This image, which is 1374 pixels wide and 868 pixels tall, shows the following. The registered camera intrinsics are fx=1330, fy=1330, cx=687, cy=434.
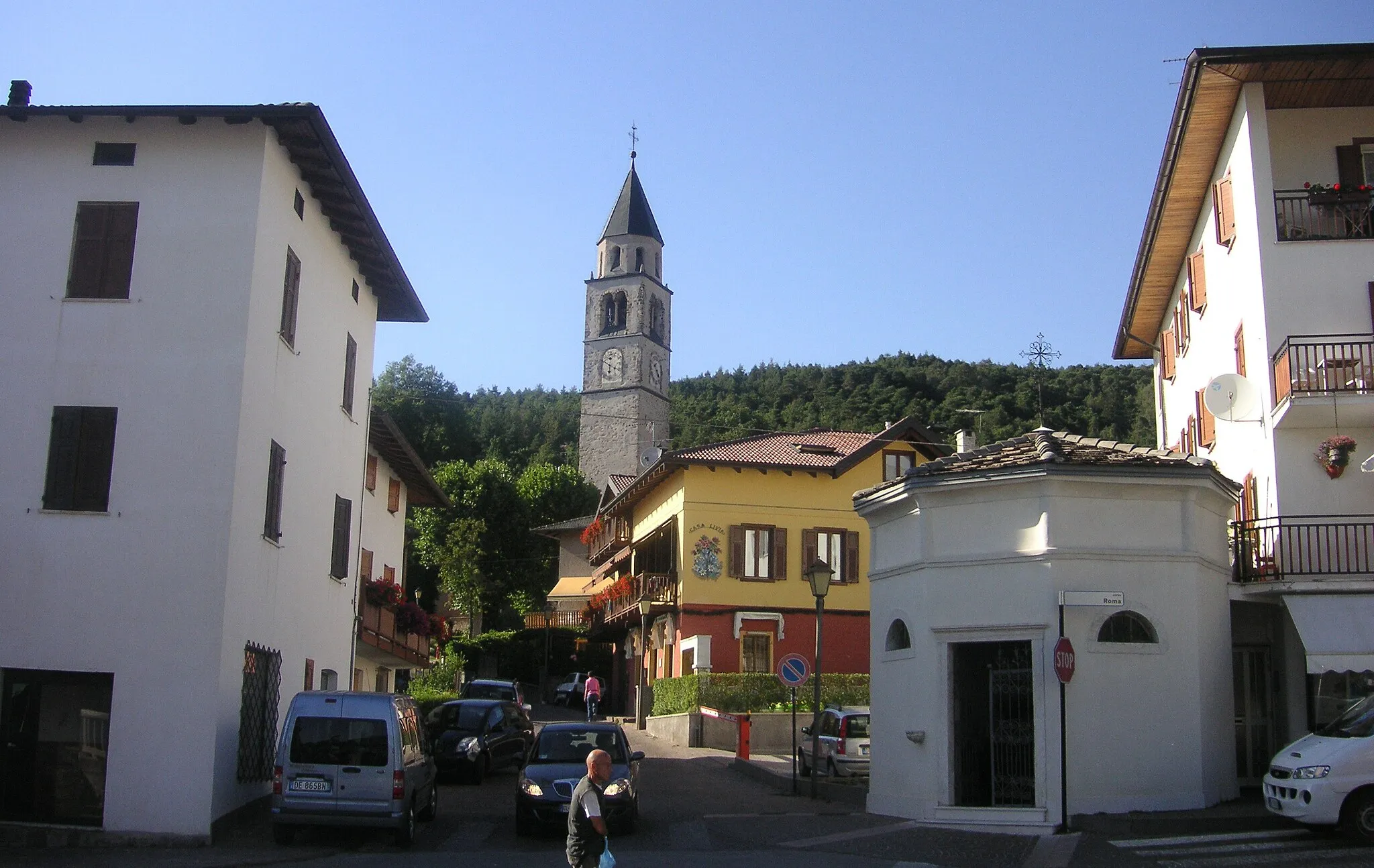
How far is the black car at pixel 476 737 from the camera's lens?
24.5m

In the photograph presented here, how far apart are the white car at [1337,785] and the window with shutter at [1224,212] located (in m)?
10.2

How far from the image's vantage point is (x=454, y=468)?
7644 cm

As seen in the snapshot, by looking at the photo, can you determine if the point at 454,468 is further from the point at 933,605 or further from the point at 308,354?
the point at 933,605

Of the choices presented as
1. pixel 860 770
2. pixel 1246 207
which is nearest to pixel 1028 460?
pixel 1246 207

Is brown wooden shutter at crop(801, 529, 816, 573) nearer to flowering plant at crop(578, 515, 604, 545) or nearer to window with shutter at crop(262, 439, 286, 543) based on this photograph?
flowering plant at crop(578, 515, 604, 545)

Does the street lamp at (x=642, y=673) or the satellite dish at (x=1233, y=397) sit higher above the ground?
the satellite dish at (x=1233, y=397)

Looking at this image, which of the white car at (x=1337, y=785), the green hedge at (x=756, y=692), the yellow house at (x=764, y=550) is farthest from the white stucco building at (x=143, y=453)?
the yellow house at (x=764, y=550)

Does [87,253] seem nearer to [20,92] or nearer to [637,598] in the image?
[20,92]

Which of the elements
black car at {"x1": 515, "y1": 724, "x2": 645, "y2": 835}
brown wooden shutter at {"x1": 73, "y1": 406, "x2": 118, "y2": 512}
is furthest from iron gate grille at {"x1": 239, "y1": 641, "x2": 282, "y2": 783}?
black car at {"x1": 515, "y1": 724, "x2": 645, "y2": 835}

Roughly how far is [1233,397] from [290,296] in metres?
15.0

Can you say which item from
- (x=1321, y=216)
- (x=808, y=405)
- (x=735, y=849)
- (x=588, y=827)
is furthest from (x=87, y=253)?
(x=808, y=405)

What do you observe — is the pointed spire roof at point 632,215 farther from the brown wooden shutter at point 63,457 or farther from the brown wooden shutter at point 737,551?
the brown wooden shutter at point 63,457

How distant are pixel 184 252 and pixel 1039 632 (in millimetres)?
12586

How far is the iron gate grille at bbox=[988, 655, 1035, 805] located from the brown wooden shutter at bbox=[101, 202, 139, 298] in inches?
512
